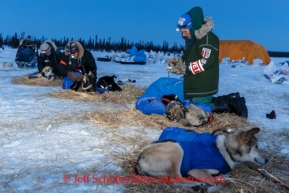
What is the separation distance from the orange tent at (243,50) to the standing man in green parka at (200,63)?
61.0 feet

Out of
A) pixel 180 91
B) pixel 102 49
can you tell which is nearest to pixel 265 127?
pixel 180 91

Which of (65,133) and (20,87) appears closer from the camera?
(65,133)

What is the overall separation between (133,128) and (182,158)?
1.83 metres

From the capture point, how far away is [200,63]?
5.12 meters

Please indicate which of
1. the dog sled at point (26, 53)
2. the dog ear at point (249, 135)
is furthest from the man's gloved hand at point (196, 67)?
the dog sled at point (26, 53)

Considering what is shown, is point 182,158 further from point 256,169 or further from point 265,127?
point 265,127

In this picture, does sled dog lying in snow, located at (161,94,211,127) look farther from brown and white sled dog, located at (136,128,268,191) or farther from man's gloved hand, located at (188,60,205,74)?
brown and white sled dog, located at (136,128,268,191)

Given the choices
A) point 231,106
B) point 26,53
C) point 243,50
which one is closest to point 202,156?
point 231,106

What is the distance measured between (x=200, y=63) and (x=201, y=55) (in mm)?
126

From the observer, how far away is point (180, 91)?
598 centimetres

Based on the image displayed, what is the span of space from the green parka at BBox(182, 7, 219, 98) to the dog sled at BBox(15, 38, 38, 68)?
29.7 feet

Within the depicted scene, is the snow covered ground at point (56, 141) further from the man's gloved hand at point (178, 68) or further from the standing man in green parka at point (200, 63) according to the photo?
the man's gloved hand at point (178, 68)

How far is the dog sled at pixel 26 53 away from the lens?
42.0 feet

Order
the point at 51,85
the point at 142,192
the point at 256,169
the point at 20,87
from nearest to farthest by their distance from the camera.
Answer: the point at 142,192 < the point at 256,169 < the point at 20,87 < the point at 51,85
